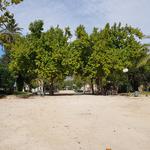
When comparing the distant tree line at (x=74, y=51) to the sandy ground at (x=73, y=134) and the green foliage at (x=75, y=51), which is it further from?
the sandy ground at (x=73, y=134)

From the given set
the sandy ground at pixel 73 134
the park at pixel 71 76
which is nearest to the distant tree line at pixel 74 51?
the park at pixel 71 76

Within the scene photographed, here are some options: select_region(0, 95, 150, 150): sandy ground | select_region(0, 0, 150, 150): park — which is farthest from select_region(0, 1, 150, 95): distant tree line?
select_region(0, 95, 150, 150): sandy ground

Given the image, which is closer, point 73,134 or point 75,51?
point 73,134

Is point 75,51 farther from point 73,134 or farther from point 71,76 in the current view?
point 73,134

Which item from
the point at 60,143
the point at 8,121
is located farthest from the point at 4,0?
the point at 60,143

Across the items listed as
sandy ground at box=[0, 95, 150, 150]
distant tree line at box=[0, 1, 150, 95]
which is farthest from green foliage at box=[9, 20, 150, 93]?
sandy ground at box=[0, 95, 150, 150]

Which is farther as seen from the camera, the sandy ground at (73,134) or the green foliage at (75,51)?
the green foliage at (75,51)

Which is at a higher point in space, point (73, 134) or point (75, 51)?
point (75, 51)

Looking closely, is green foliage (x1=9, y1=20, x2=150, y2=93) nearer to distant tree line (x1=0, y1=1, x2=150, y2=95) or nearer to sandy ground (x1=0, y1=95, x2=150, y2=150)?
distant tree line (x1=0, y1=1, x2=150, y2=95)

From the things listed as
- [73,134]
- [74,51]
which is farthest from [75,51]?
[73,134]

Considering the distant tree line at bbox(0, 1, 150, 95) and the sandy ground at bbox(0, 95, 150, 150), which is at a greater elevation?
the distant tree line at bbox(0, 1, 150, 95)

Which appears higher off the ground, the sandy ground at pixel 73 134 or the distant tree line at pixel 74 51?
the distant tree line at pixel 74 51

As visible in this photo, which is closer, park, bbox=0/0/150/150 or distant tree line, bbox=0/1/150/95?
park, bbox=0/0/150/150

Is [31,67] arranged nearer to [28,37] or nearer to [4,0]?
[28,37]
